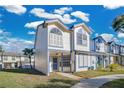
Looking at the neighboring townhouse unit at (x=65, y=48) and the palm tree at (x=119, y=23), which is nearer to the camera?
the palm tree at (x=119, y=23)

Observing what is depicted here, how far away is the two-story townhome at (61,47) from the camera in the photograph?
81.2 ft

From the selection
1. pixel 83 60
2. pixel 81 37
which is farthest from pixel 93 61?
pixel 81 37

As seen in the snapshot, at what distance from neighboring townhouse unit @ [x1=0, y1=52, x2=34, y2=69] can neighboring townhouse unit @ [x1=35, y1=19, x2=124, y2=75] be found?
3102cm

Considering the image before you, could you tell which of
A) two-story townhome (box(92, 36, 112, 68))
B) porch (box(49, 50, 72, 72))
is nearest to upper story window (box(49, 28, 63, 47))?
porch (box(49, 50, 72, 72))

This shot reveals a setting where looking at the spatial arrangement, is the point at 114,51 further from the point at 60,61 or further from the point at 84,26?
the point at 60,61

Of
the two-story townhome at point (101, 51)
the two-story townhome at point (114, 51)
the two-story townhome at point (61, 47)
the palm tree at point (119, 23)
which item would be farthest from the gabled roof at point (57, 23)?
the two-story townhome at point (114, 51)

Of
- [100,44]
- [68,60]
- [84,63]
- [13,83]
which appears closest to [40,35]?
[68,60]

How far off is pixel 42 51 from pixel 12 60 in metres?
40.3

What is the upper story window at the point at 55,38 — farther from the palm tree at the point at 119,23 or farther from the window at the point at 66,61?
the palm tree at the point at 119,23

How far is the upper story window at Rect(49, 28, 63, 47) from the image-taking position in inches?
982

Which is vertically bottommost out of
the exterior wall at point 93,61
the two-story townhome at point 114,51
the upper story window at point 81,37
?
the exterior wall at point 93,61

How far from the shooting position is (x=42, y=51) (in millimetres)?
25484
